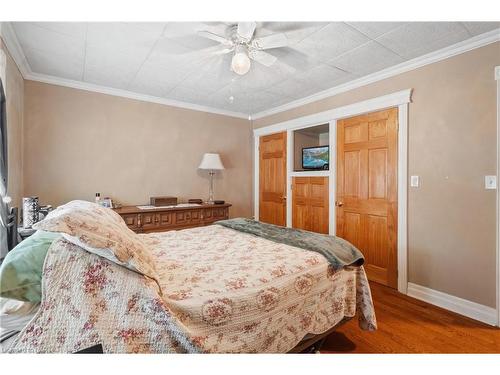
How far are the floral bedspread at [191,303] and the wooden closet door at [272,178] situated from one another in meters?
2.45

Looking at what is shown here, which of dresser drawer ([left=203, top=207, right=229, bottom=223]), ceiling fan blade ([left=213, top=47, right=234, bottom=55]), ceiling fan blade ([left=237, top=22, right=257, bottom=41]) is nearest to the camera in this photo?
ceiling fan blade ([left=237, top=22, right=257, bottom=41])

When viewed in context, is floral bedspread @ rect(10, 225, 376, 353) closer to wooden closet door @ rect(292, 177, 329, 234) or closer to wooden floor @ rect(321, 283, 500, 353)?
wooden floor @ rect(321, 283, 500, 353)

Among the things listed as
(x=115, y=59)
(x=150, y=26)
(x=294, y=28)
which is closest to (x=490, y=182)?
(x=294, y=28)

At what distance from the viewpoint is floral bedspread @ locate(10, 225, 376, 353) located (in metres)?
0.90

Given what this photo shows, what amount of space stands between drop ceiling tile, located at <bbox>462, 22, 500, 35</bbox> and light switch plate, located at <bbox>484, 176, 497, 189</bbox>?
120 cm

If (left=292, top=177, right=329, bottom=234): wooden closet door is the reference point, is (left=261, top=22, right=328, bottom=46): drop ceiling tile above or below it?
above

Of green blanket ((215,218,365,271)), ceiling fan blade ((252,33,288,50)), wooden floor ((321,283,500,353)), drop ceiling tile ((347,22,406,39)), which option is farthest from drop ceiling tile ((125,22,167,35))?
wooden floor ((321,283,500,353))

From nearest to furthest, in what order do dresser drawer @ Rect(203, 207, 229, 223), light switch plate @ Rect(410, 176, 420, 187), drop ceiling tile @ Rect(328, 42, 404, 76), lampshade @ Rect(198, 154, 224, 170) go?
drop ceiling tile @ Rect(328, 42, 404, 76)
light switch plate @ Rect(410, 176, 420, 187)
dresser drawer @ Rect(203, 207, 229, 223)
lampshade @ Rect(198, 154, 224, 170)

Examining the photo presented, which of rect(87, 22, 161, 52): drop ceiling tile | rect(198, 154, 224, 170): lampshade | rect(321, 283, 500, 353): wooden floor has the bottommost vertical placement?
rect(321, 283, 500, 353): wooden floor

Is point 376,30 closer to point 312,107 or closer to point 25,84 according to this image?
point 312,107

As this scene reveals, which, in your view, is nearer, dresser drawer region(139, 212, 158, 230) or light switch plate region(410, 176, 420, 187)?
Answer: light switch plate region(410, 176, 420, 187)

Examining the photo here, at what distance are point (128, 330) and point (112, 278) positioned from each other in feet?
0.68

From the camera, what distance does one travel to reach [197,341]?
0.96 meters

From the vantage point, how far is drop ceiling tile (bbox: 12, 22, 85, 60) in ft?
6.53
